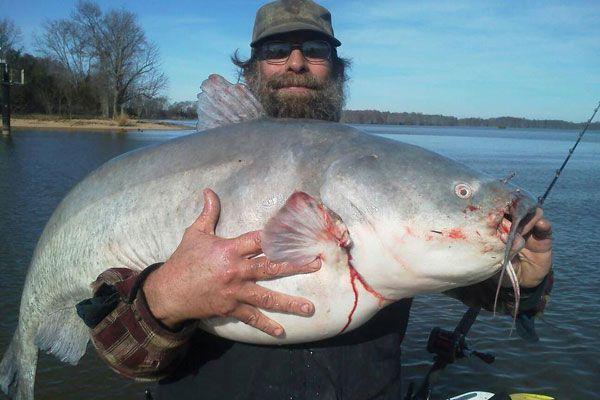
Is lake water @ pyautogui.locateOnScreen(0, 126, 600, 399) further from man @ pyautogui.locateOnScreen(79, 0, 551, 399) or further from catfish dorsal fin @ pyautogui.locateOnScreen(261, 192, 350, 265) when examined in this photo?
catfish dorsal fin @ pyautogui.locateOnScreen(261, 192, 350, 265)

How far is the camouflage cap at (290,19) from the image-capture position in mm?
3254

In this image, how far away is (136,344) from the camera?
2.16 metres

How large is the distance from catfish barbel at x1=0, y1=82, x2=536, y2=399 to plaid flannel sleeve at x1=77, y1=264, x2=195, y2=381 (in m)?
0.20

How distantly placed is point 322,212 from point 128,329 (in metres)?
0.99

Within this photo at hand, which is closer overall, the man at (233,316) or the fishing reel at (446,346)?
the man at (233,316)

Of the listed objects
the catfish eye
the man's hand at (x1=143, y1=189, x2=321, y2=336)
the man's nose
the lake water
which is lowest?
the lake water

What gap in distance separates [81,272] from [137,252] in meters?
0.52

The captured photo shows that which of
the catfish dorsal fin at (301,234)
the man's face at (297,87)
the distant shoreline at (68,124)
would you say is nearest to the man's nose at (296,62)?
the man's face at (297,87)

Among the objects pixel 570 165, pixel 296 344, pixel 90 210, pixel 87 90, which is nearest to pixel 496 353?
pixel 296 344

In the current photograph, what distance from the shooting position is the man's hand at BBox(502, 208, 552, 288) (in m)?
2.14

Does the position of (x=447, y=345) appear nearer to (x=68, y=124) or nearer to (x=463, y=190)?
(x=463, y=190)

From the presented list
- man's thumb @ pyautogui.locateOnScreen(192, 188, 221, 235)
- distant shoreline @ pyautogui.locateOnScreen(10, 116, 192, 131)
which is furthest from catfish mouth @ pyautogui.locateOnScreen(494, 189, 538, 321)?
distant shoreline @ pyautogui.locateOnScreen(10, 116, 192, 131)

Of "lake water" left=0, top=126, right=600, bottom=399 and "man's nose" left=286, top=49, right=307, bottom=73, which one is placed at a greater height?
"man's nose" left=286, top=49, right=307, bottom=73

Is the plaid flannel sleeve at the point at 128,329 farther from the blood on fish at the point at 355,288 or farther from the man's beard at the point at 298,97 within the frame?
the man's beard at the point at 298,97
